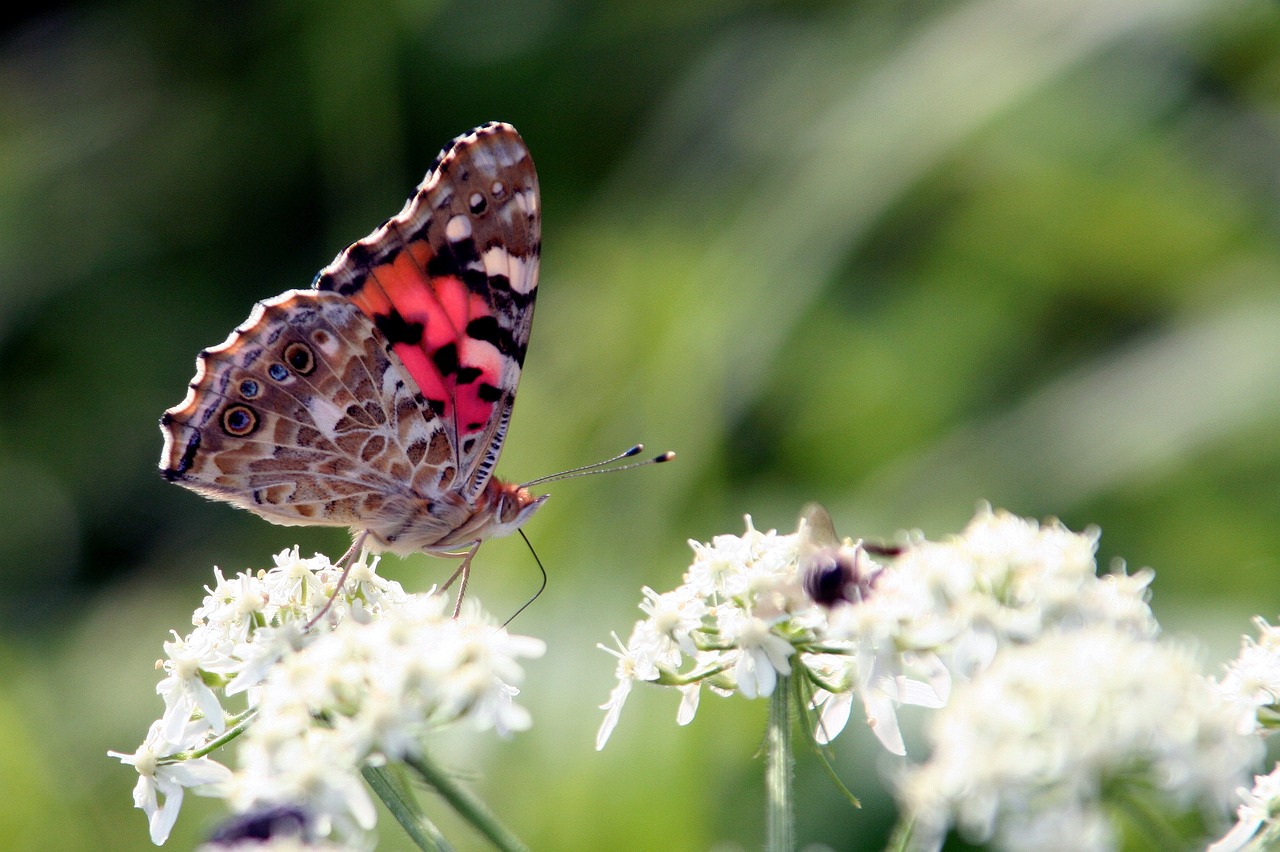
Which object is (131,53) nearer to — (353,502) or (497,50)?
(497,50)

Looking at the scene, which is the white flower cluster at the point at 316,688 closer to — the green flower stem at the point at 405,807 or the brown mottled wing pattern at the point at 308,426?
the green flower stem at the point at 405,807

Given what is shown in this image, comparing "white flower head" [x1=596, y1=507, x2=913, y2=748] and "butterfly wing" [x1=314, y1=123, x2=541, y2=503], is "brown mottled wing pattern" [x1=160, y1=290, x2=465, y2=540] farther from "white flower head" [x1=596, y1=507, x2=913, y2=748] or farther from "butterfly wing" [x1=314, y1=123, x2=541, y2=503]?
"white flower head" [x1=596, y1=507, x2=913, y2=748]

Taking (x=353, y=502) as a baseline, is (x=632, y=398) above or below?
above

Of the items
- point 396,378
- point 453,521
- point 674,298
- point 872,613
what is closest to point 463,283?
point 396,378

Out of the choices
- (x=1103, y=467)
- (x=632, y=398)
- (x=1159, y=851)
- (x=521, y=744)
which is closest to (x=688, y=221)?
(x=632, y=398)

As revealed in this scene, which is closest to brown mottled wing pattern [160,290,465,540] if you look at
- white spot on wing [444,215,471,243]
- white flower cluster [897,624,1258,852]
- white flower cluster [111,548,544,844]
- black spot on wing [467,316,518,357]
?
black spot on wing [467,316,518,357]

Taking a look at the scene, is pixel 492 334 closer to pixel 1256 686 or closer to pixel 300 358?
pixel 300 358

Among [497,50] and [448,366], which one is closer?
[448,366]
